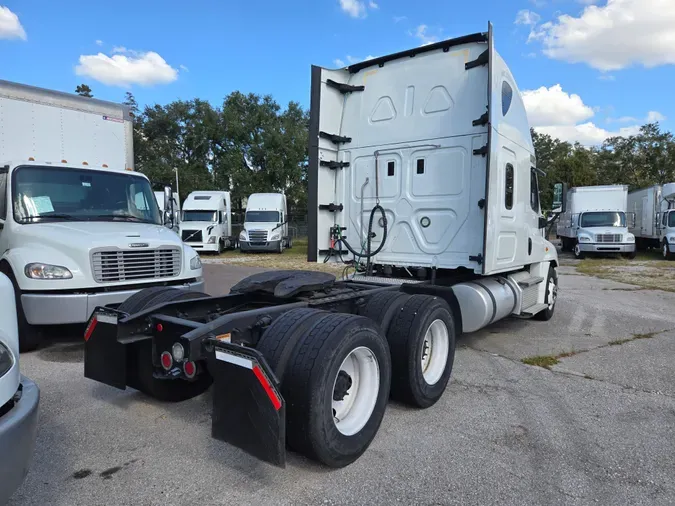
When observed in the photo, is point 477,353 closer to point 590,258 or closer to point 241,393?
point 241,393

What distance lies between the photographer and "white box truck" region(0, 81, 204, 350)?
557 cm

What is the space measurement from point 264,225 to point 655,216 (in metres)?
18.9

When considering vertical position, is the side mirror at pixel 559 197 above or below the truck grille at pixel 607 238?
above

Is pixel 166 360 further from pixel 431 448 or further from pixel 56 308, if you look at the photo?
pixel 56 308

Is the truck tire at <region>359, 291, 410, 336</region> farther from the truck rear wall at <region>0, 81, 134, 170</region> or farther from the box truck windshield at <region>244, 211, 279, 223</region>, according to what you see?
the box truck windshield at <region>244, 211, 279, 223</region>

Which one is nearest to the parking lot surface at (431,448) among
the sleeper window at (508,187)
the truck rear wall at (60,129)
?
the sleeper window at (508,187)

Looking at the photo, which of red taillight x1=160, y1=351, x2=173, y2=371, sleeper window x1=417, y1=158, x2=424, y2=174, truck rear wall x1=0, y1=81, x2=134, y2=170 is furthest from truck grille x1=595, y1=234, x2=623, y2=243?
red taillight x1=160, y1=351, x2=173, y2=371

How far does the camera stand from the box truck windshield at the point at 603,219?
22.1 metres

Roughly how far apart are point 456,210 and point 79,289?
15.2 ft

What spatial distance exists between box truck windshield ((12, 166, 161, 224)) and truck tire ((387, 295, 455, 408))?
4.74m

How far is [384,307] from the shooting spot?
4.35 m

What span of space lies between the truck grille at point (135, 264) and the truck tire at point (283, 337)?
337 cm

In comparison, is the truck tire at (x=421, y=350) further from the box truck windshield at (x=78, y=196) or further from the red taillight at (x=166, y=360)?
the box truck windshield at (x=78, y=196)

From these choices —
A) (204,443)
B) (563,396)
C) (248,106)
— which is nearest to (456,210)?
(563,396)
